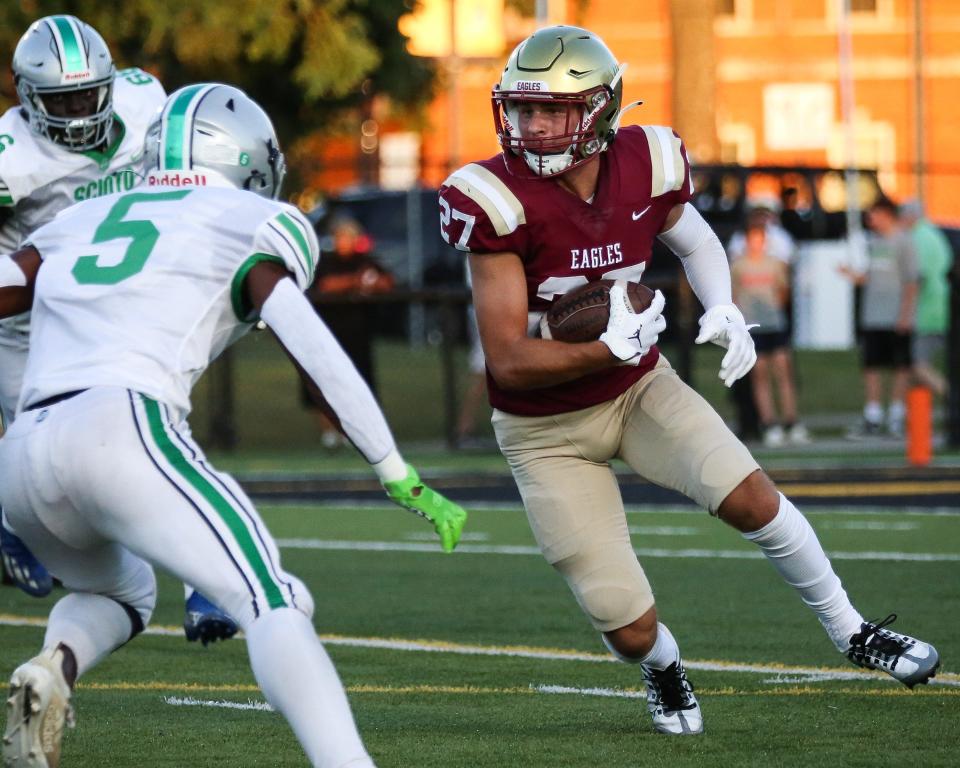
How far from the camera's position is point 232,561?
3979mm

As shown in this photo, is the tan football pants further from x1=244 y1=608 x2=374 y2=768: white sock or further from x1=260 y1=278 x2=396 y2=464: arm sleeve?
x1=244 y1=608 x2=374 y2=768: white sock

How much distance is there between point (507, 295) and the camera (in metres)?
5.21

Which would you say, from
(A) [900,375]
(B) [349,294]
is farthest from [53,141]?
(A) [900,375]

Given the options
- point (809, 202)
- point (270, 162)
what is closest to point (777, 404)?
A: point (809, 202)

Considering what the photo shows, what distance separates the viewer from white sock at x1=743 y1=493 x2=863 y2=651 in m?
5.23

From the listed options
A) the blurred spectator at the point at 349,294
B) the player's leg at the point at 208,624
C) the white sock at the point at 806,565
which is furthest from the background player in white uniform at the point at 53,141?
the blurred spectator at the point at 349,294

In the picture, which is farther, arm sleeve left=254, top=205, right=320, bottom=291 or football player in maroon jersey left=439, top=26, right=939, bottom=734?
football player in maroon jersey left=439, top=26, right=939, bottom=734

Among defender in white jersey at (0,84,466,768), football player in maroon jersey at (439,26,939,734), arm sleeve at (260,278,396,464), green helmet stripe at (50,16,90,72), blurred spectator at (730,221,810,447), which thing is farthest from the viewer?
blurred spectator at (730,221,810,447)

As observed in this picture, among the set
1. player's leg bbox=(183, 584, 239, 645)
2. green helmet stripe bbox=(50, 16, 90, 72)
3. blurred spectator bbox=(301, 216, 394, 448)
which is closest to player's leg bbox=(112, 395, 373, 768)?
player's leg bbox=(183, 584, 239, 645)

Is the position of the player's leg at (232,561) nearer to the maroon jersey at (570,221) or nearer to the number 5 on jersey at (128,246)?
the number 5 on jersey at (128,246)

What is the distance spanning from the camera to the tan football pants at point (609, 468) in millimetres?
5227

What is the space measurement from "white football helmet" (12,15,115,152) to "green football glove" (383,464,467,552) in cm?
298

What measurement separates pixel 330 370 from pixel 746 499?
1.49 meters

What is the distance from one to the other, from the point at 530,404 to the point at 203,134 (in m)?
1.25
